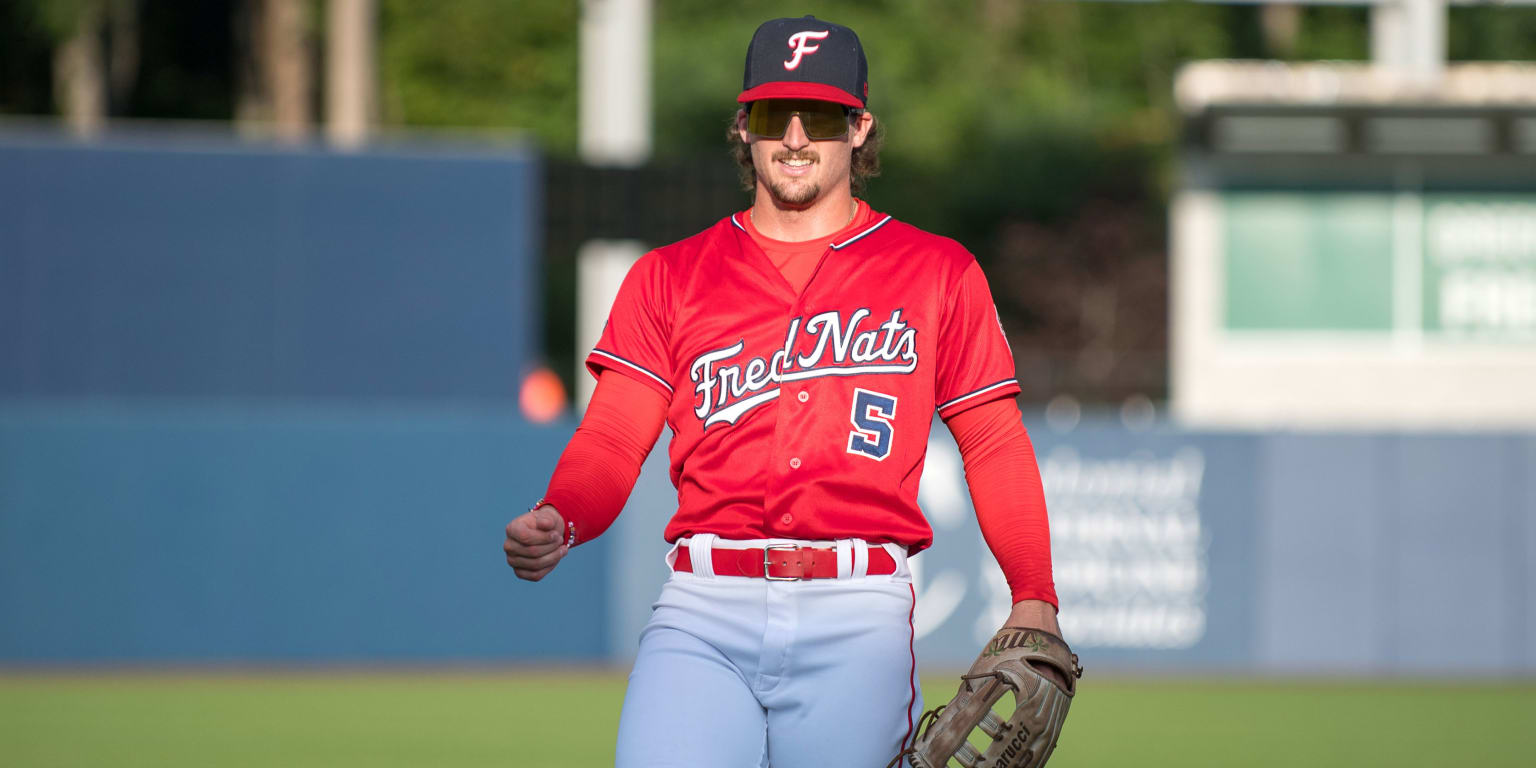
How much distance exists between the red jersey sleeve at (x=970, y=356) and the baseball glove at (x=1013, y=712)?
0.45 meters

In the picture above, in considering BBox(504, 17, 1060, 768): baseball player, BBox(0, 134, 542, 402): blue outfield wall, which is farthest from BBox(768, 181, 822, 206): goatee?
BBox(0, 134, 542, 402): blue outfield wall

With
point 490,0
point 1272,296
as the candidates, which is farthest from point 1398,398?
point 490,0

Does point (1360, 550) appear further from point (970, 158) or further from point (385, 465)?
point (970, 158)

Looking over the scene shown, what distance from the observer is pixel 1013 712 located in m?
3.50

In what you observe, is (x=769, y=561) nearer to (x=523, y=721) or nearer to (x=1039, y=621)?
(x=1039, y=621)

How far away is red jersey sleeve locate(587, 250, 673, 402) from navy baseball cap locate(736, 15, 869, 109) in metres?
0.42

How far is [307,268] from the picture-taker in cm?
1510

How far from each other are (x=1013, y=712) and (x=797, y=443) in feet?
2.03

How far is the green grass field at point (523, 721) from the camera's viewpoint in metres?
9.26

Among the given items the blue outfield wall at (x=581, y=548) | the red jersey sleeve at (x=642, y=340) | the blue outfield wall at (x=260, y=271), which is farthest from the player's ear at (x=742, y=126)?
the blue outfield wall at (x=260, y=271)

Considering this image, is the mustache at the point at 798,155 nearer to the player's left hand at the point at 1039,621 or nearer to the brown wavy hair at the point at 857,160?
the brown wavy hair at the point at 857,160

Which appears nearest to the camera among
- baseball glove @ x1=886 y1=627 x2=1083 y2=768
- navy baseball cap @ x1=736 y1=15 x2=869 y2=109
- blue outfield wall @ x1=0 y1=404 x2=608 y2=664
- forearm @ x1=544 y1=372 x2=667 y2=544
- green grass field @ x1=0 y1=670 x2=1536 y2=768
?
baseball glove @ x1=886 y1=627 x2=1083 y2=768

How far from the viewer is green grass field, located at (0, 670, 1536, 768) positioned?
9258mm

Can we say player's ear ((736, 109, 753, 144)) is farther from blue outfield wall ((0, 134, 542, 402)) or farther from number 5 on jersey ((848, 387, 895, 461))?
blue outfield wall ((0, 134, 542, 402))
